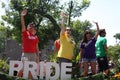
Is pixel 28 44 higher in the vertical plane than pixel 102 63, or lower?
higher

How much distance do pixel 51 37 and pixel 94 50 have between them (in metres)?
30.4

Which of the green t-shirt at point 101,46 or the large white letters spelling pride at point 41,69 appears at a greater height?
the green t-shirt at point 101,46

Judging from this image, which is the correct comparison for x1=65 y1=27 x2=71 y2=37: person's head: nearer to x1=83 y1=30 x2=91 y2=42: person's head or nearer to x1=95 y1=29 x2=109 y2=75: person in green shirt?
x1=83 y1=30 x2=91 y2=42: person's head

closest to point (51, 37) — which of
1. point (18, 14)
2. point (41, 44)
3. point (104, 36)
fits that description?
point (41, 44)

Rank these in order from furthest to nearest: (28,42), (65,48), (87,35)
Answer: (87,35) < (65,48) < (28,42)

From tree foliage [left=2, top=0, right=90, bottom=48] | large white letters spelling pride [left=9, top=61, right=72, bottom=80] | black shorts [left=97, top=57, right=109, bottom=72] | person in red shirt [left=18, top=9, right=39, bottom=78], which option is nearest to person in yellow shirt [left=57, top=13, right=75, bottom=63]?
large white letters spelling pride [left=9, top=61, right=72, bottom=80]

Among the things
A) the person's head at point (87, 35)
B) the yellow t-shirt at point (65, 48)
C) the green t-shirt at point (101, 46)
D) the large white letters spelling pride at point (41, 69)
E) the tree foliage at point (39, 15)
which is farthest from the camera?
the tree foliage at point (39, 15)

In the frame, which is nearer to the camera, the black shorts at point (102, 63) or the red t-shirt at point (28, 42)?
the red t-shirt at point (28, 42)

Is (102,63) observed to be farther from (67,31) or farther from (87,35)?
(67,31)

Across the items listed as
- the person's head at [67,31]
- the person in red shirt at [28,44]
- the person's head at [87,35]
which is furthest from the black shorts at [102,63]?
the person in red shirt at [28,44]

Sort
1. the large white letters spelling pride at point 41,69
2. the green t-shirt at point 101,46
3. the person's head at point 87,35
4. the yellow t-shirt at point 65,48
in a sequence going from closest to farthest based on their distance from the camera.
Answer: the large white letters spelling pride at point 41,69
the yellow t-shirt at point 65,48
the person's head at point 87,35
the green t-shirt at point 101,46

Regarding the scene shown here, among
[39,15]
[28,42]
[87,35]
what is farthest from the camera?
[39,15]

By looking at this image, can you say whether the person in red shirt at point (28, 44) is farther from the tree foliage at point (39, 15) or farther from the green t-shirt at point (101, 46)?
the tree foliage at point (39, 15)

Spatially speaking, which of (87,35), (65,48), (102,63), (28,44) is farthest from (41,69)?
(102,63)
